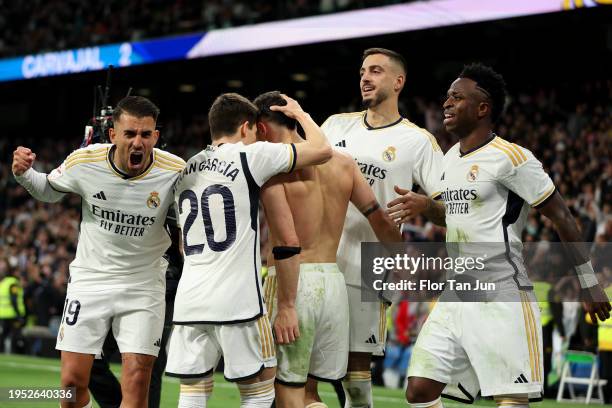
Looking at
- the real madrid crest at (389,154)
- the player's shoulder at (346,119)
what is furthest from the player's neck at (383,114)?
the real madrid crest at (389,154)

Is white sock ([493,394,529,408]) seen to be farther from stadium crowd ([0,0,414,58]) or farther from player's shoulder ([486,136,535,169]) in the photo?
stadium crowd ([0,0,414,58])

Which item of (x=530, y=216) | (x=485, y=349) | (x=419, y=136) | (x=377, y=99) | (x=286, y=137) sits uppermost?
(x=530, y=216)

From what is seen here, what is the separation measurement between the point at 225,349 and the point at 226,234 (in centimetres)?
61

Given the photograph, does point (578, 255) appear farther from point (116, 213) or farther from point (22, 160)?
point (22, 160)

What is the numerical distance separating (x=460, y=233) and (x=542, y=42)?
16.1 meters

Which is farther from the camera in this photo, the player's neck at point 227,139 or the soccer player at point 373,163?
the soccer player at point 373,163

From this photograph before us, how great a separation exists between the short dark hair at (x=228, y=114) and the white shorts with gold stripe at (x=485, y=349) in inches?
63.5

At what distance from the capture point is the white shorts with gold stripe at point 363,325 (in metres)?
6.48

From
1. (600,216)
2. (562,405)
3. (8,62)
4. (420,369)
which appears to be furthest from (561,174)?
(8,62)

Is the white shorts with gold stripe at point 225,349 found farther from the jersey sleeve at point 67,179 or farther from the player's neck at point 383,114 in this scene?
the player's neck at point 383,114

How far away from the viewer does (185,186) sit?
5.65 meters

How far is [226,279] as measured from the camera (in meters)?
5.36

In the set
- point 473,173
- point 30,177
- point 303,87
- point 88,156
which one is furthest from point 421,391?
point 303,87

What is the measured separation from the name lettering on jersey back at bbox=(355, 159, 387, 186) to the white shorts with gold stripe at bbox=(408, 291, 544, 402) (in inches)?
47.8
